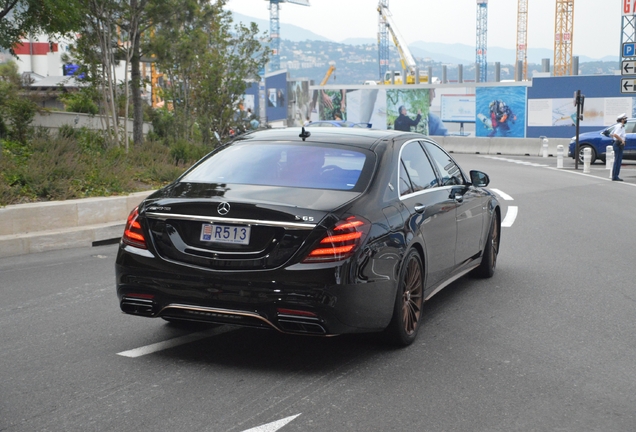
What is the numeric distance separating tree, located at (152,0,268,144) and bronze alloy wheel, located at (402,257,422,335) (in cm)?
1811

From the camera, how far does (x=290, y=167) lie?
6086 millimetres

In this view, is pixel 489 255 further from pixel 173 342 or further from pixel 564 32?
pixel 564 32

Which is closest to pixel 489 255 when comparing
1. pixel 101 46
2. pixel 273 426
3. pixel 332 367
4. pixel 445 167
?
pixel 445 167

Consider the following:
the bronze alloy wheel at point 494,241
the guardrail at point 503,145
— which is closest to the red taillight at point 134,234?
the bronze alloy wheel at point 494,241

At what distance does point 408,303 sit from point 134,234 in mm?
1995

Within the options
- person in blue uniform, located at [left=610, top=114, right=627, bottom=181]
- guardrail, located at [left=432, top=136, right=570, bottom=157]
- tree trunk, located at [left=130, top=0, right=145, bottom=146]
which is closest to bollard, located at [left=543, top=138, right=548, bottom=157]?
guardrail, located at [left=432, top=136, right=570, bottom=157]

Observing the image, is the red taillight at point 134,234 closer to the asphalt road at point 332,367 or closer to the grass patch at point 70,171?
the asphalt road at point 332,367

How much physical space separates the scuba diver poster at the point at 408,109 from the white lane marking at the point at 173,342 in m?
45.8

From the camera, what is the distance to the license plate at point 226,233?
533cm

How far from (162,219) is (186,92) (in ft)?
66.1

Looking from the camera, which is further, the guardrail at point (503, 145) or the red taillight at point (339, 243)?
the guardrail at point (503, 145)

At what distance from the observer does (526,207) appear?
16.5 meters

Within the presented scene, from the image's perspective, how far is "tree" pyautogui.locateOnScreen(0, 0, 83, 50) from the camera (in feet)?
47.0

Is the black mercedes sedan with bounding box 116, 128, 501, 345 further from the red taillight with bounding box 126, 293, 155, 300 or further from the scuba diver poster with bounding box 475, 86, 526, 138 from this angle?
the scuba diver poster with bounding box 475, 86, 526, 138
